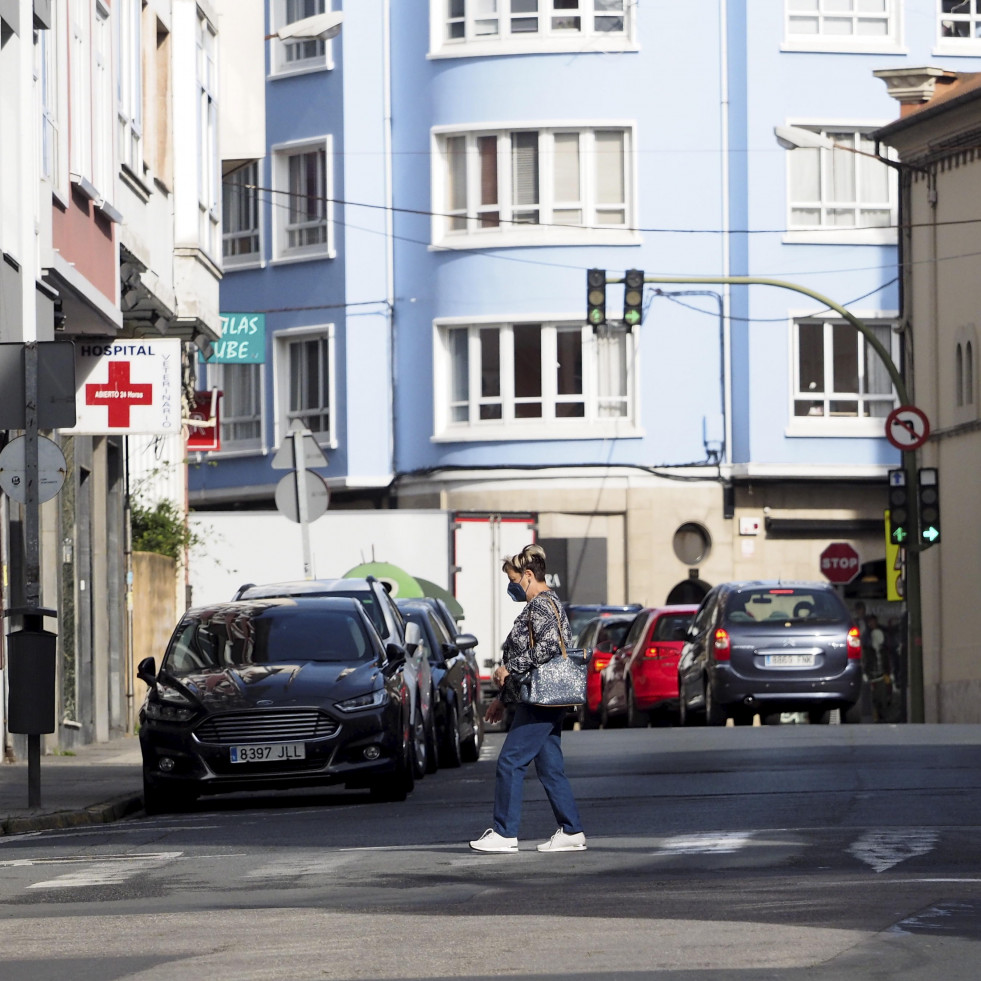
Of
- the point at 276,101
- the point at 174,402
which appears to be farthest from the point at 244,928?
the point at 276,101

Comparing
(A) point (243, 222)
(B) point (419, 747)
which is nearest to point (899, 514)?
(B) point (419, 747)

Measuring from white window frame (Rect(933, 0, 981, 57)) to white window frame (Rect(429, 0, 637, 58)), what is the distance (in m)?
5.81

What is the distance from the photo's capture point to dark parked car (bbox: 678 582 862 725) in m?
29.2

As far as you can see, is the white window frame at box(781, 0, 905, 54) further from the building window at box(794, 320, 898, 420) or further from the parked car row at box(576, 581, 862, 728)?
the parked car row at box(576, 581, 862, 728)

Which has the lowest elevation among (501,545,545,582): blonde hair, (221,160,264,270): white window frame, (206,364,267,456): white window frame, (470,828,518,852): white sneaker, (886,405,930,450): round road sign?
(470,828,518,852): white sneaker

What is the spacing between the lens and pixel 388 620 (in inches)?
780

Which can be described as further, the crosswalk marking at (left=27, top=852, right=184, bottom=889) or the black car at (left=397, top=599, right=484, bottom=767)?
the black car at (left=397, top=599, right=484, bottom=767)

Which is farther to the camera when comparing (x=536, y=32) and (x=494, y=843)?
(x=536, y=32)

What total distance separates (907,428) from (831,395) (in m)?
11.8

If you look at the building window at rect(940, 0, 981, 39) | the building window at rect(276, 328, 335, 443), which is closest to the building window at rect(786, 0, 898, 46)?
the building window at rect(940, 0, 981, 39)

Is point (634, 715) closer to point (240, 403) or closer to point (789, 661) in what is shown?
point (789, 661)

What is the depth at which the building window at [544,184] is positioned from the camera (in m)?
47.4

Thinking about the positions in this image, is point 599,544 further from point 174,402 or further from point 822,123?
point 174,402

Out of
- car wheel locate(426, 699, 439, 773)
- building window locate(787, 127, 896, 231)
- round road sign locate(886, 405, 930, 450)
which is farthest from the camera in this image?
building window locate(787, 127, 896, 231)
